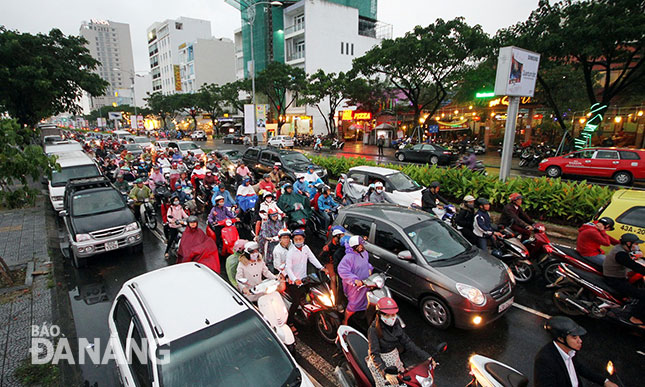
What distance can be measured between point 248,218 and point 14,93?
638 inches

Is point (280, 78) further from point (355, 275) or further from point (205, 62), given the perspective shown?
point (205, 62)

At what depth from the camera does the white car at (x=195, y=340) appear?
9.13 ft

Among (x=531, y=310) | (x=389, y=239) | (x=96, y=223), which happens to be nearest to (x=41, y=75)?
(x=96, y=223)

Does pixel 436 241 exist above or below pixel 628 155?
below

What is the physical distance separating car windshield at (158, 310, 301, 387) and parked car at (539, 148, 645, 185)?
1841 centimetres

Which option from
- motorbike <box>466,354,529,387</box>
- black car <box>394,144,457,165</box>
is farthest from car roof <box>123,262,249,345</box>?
black car <box>394,144,457,165</box>

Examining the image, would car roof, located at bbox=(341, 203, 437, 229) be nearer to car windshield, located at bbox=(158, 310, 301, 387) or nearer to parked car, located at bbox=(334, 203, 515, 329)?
parked car, located at bbox=(334, 203, 515, 329)

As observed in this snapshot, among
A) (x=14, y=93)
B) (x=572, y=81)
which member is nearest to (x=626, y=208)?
(x=14, y=93)

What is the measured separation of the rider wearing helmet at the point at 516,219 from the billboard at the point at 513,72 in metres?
5.92

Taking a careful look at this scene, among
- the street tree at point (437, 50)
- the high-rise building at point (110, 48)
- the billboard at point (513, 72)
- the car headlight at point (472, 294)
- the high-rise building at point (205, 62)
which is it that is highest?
the high-rise building at point (110, 48)

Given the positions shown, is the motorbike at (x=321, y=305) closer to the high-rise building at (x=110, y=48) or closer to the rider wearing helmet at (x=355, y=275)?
the rider wearing helmet at (x=355, y=275)

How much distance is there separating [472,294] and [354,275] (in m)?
1.76

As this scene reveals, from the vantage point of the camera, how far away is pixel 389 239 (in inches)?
230

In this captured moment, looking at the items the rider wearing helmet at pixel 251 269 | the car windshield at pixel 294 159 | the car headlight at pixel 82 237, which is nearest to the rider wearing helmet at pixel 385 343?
the rider wearing helmet at pixel 251 269
